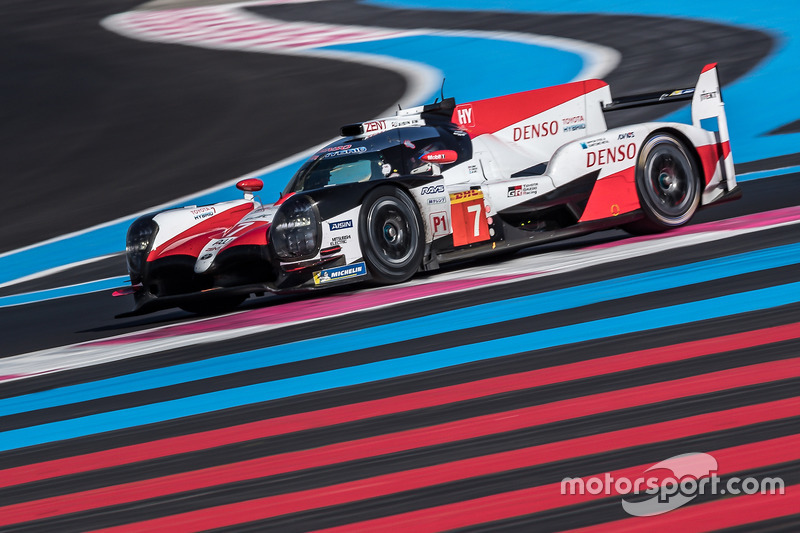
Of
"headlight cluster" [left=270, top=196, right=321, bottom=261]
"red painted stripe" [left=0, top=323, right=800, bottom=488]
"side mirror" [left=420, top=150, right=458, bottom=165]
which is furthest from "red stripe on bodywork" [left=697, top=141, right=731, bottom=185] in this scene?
"red painted stripe" [left=0, top=323, right=800, bottom=488]

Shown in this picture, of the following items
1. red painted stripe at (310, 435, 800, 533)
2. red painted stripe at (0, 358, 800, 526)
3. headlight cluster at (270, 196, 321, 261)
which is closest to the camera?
red painted stripe at (310, 435, 800, 533)

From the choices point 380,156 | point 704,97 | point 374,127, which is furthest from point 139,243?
point 704,97

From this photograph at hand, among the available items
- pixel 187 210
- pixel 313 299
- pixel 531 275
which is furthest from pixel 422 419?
pixel 187 210

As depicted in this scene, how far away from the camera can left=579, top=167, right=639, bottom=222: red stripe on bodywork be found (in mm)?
8062

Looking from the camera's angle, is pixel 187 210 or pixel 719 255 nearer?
pixel 719 255

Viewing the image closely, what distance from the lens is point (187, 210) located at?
816 centimetres

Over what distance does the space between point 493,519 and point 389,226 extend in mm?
4267

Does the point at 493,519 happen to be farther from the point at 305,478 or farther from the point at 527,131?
the point at 527,131

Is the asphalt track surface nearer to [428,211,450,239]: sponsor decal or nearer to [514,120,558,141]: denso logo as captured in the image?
[428,211,450,239]: sponsor decal

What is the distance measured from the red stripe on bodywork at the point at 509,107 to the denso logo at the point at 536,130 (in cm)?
8

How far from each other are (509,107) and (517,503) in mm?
5825

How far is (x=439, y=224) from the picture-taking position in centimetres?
759

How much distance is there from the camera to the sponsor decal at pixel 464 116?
→ 28.3 ft

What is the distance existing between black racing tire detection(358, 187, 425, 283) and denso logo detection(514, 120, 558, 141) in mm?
1625
